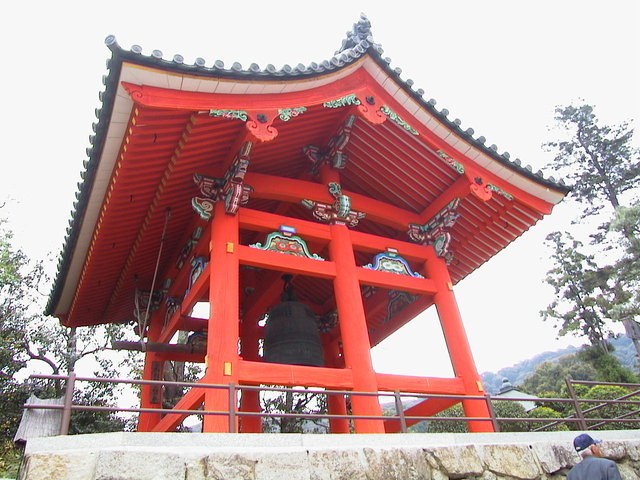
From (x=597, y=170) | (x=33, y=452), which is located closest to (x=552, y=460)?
(x=33, y=452)

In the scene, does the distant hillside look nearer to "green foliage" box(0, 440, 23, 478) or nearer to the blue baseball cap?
"green foliage" box(0, 440, 23, 478)

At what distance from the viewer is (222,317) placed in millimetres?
5422

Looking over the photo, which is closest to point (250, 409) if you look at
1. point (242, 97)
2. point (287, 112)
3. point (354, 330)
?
point (354, 330)

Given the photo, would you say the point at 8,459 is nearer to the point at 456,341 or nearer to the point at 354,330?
the point at 354,330

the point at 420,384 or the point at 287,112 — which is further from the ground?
the point at 287,112

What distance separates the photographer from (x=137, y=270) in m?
8.48

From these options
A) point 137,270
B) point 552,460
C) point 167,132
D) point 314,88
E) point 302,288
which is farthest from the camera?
point 302,288

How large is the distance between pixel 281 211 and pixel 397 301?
2932 millimetres

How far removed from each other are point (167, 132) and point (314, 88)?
7.24 ft

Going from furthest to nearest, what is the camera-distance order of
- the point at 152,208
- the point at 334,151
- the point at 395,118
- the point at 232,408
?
1. the point at 334,151
2. the point at 395,118
3. the point at 152,208
4. the point at 232,408

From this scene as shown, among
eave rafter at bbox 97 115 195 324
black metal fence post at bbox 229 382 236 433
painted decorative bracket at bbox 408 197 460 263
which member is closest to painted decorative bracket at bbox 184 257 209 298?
eave rafter at bbox 97 115 195 324

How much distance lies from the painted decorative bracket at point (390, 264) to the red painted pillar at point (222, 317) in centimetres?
237

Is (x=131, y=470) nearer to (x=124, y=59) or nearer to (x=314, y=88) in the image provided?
(x=124, y=59)

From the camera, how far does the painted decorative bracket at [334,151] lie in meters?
7.88
